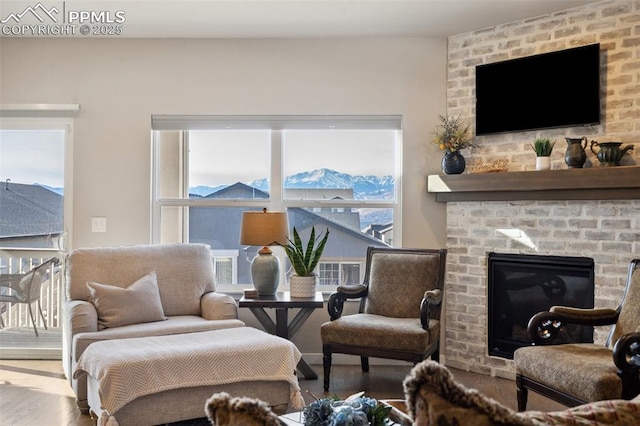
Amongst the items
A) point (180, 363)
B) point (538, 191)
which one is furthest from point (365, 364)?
point (180, 363)

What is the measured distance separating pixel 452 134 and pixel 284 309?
1.83 m

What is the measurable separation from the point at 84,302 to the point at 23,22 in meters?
2.23

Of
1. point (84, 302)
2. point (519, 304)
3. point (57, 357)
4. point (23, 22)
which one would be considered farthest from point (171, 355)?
point (23, 22)

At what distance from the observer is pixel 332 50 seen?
16.3ft

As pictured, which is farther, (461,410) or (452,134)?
(452,134)

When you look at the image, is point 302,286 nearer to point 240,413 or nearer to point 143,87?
point 143,87

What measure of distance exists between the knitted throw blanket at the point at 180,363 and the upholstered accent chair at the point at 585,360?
1259 mm

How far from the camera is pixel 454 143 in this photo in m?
4.70

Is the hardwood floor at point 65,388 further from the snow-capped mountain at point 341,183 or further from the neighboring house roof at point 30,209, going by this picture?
the snow-capped mountain at point 341,183

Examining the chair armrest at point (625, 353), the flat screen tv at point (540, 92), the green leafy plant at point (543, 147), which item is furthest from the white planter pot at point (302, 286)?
the chair armrest at point (625, 353)

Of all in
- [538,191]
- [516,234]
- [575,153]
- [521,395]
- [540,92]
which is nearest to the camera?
[521,395]

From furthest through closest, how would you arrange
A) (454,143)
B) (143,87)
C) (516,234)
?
(143,87)
(454,143)
(516,234)

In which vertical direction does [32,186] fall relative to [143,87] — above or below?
below

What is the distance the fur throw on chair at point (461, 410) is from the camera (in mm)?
817
